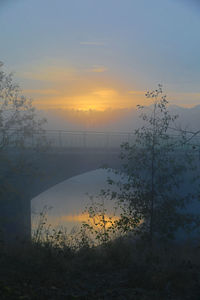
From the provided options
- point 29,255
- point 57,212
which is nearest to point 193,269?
point 29,255

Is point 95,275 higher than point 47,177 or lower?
higher

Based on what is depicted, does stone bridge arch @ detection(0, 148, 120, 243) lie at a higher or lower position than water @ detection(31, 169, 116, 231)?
higher

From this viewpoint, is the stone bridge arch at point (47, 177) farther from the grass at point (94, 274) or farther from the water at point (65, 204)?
the grass at point (94, 274)

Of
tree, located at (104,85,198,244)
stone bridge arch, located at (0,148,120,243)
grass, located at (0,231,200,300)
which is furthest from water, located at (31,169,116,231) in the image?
grass, located at (0,231,200,300)

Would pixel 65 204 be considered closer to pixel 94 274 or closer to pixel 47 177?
pixel 47 177

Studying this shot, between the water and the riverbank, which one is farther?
the water

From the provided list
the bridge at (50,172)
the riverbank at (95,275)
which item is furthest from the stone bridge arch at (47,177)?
the riverbank at (95,275)

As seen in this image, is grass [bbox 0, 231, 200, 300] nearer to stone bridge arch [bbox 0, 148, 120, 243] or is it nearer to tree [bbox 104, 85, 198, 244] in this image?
tree [bbox 104, 85, 198, 244]

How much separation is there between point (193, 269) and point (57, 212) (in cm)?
2491

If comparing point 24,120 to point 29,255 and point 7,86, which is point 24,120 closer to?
point 7,86

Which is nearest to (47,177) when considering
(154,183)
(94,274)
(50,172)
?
(50,172)

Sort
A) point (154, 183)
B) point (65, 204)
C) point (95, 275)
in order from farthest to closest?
1. point (65, 204)
2. point (154, 183)
3. point (95, 275)

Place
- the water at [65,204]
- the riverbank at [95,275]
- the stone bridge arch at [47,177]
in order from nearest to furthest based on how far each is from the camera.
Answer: the riverbank at [95,275], the stone bridge arch at [47,177], the water at [65,204]

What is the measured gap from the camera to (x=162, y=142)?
8898mm
